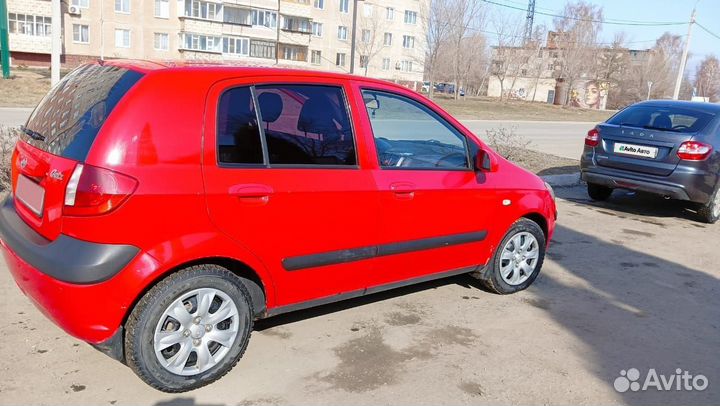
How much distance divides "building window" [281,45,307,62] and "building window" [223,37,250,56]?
480cm

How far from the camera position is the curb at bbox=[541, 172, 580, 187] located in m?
10.4

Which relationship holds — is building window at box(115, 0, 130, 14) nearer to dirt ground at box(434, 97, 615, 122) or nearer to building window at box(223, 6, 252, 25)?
building window at box(223, 6, 252, 25)

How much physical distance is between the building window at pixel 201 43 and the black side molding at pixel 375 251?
51394 mm

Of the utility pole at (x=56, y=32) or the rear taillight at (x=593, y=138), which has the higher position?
the utility pole at (x=56, y=32)

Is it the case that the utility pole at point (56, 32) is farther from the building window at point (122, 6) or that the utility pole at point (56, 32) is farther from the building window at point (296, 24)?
the building window at point (296, 24)

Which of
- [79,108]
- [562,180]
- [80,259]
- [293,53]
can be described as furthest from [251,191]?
[293,53]

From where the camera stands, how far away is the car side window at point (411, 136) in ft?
12.9

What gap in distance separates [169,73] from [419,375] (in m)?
2.23

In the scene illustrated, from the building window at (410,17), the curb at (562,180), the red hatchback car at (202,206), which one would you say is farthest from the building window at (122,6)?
the red hatchback car at (202,206)

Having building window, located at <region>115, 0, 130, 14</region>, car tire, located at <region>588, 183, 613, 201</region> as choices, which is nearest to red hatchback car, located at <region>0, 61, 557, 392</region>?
car tire, located at <region>588, 183, 613, 201</region>

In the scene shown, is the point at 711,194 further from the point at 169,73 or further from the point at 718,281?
the point at 169,73

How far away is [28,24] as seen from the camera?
154 feet

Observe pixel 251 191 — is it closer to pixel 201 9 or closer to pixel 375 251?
pixel 375 251

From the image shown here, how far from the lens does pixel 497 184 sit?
4.51 meters
